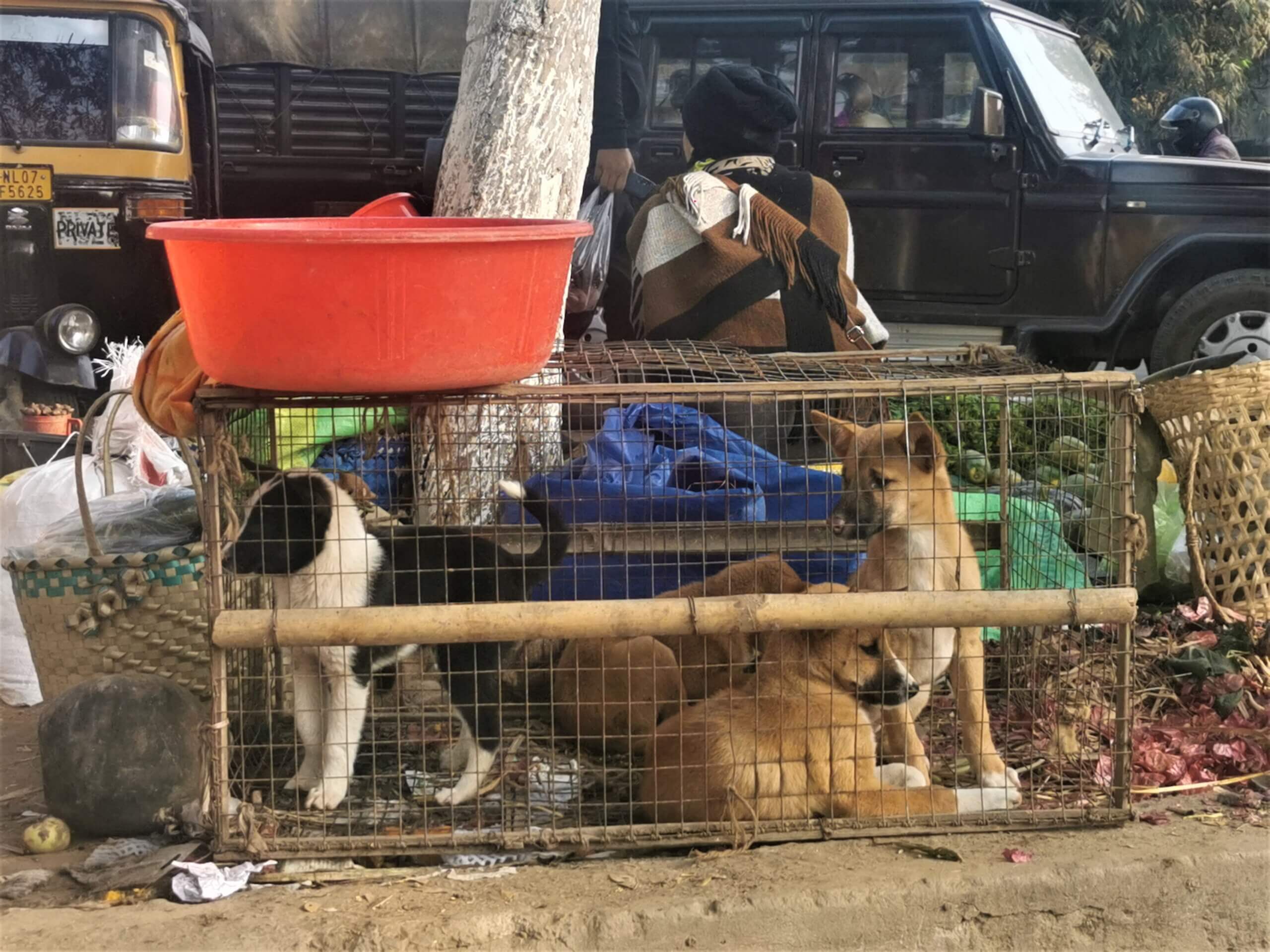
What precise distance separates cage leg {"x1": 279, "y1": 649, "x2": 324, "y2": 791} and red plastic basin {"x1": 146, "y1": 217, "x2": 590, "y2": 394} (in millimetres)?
999

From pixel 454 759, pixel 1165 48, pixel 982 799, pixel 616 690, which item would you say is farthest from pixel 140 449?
pixel 1165 48

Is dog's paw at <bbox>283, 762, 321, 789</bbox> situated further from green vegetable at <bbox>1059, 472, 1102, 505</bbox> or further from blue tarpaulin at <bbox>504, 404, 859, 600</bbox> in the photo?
green vegetable at <bbox>1059, 472, 1102, 505</bbox>

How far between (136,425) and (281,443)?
936 millimetres

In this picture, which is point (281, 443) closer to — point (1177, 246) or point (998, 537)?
point (998, 537)

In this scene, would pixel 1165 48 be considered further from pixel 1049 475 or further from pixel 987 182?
pixel 1049 475

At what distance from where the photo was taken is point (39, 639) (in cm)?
414

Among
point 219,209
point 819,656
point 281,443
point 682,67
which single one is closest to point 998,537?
point 819,656

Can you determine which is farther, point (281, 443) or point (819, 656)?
point (281, 443)

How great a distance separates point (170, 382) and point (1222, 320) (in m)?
6.50

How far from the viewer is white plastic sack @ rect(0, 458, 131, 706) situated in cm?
506

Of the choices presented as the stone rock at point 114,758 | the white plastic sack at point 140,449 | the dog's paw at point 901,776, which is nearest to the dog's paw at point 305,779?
the stone rock at point 114,758

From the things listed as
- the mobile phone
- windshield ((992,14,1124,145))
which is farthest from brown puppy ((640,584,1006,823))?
windshield ((992,14,1124,145))

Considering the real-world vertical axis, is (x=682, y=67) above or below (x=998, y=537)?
above

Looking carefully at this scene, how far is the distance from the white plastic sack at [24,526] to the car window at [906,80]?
5177 millimetres
